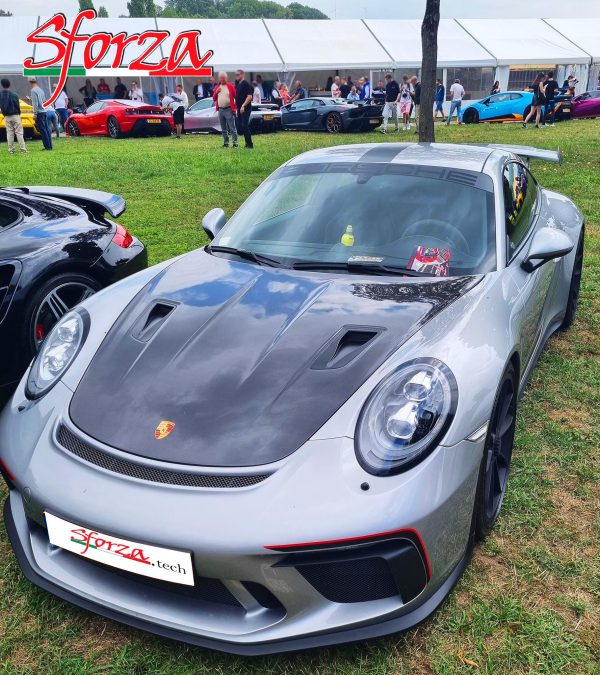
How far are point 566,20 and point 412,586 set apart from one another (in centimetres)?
3495

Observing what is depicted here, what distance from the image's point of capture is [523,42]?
Result: 91.5 feet

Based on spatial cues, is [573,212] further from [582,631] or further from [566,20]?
[566,20]

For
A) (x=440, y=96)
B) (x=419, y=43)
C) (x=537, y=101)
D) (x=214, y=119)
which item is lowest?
(x=440, y=96)

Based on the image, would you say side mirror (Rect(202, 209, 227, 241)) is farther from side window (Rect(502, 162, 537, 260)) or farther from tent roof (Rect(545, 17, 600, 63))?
tent roof (Rect(545, 17, 600, 63))

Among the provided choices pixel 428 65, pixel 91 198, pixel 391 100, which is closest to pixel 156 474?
pixel 91 198

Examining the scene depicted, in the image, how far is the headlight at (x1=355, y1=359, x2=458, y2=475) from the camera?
1.79 metres

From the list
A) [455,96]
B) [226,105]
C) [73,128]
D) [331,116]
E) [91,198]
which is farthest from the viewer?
[455,96]

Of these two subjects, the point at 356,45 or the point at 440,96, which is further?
the point at 356,45

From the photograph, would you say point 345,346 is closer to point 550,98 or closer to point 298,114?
point 298,114

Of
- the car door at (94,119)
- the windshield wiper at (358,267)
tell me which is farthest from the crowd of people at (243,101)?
the windshield wiper at (358,267)

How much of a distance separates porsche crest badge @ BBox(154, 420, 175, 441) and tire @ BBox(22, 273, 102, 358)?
1.61 m

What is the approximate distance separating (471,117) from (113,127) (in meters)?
11.3

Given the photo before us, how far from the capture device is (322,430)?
1856 mm

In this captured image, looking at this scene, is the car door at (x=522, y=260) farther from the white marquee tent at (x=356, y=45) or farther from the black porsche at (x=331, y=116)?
the white marquee tent at (x=356, y=45)
